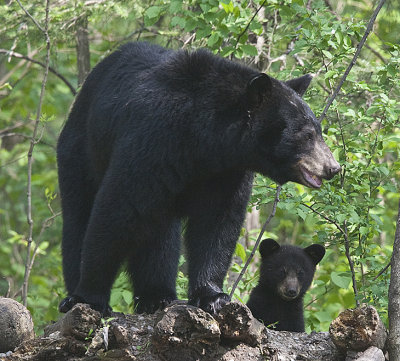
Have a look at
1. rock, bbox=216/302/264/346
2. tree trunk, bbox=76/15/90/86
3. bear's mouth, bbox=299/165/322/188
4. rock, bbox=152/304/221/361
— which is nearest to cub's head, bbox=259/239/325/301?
bear's mouth, bbox=299/165/322/188

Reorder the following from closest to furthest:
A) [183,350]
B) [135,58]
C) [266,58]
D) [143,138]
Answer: [183,350] → [143,138] → [135,58] → [266,58]

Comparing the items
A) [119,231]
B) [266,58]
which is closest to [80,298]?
[119,231]

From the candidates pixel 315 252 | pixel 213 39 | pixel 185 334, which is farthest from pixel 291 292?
pixel 213 39

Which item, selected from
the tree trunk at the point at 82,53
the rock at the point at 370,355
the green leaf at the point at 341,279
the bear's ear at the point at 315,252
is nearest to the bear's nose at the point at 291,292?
the green leaf at the point at 341,279

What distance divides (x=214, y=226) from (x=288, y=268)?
1.40m

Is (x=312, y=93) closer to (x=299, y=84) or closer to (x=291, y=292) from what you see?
(x=299, y=84)

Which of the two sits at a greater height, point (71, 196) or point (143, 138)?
point (143, 138)

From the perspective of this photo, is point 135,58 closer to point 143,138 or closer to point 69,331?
point 143,138

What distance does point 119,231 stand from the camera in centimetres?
452

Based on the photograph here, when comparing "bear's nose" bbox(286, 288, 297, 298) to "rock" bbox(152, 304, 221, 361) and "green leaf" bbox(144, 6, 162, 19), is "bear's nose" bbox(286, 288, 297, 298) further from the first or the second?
"green leaf" bbox(144, 6, 162, 19)

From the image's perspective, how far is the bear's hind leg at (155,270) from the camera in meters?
5.46

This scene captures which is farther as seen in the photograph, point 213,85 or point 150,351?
point 213,85

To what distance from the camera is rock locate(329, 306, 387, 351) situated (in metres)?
3.94

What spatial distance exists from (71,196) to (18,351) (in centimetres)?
156
